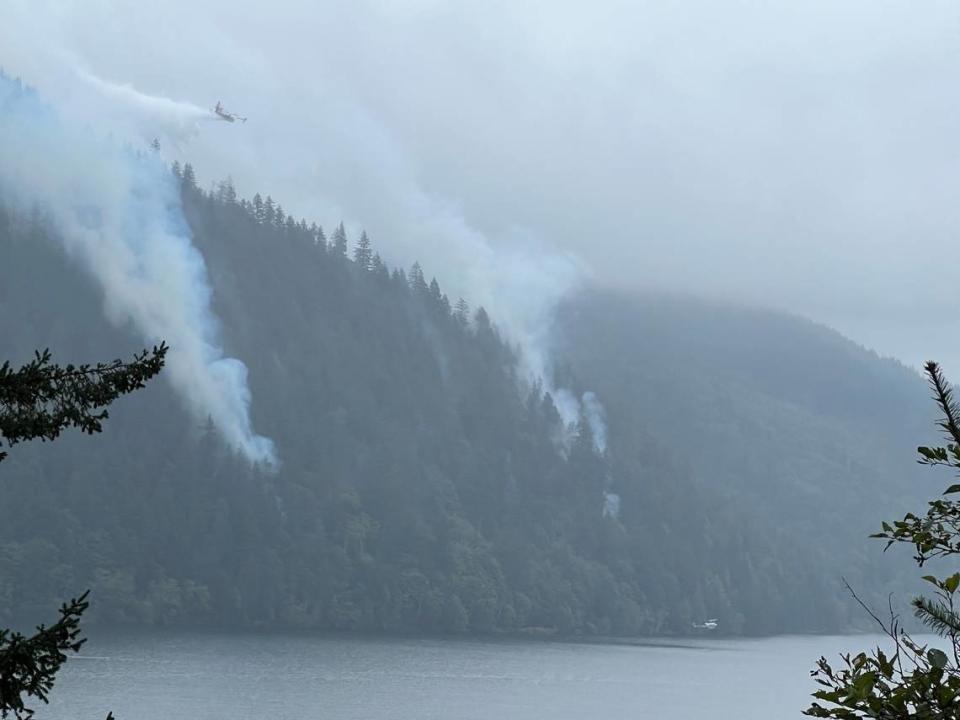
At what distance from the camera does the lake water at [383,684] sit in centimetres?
12588

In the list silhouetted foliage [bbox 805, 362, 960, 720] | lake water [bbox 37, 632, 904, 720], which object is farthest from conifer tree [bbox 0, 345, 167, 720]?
lake water [bbox 37, 632, 904, 720]

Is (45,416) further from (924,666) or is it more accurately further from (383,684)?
(383,684)

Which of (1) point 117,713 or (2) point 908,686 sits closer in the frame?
(2) point 908,686

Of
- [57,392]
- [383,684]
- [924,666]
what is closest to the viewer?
[924,666]

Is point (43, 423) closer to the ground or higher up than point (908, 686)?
higher up

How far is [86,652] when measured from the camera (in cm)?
16400

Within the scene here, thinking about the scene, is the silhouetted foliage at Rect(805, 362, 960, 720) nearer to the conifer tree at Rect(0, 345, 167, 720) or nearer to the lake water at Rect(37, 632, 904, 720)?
the conifer tree at Rect(0, 345, 167, 720)

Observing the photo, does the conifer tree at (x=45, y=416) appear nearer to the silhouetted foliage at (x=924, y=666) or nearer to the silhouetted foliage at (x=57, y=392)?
the silhouetted foliage at (x=57, y=392)

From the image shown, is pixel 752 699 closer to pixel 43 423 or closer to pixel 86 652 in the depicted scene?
pixel 86 652

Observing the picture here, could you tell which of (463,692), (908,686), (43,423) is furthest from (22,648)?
(463,692)

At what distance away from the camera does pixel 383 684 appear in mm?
147750

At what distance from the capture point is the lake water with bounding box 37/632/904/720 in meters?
126

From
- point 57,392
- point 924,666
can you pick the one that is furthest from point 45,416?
point 924,666

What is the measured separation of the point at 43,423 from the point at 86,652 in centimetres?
15952
